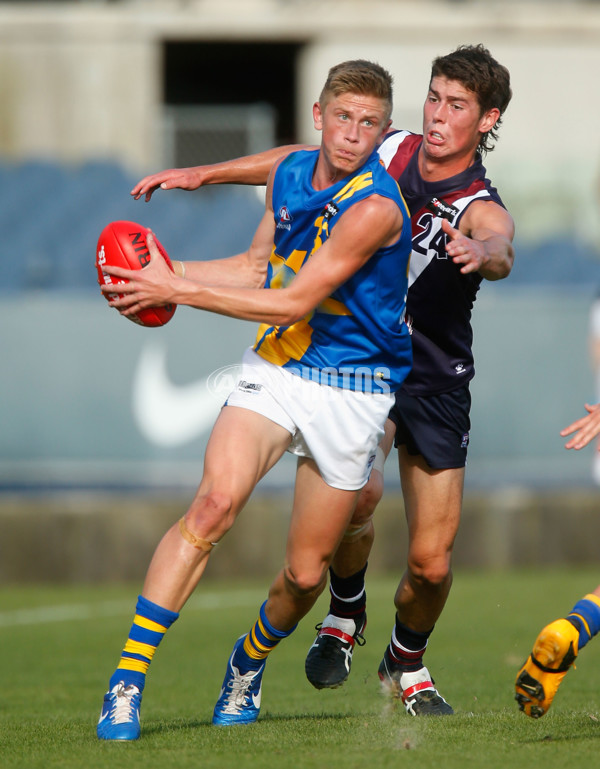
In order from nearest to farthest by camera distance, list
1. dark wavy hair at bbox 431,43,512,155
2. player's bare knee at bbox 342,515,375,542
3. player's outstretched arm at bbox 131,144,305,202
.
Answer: dark wavy hair at bbox 431,43,512,155, player's outstretched arm at bbox 131,144,305,202, player's bare knee at bbox 342,515,375,542

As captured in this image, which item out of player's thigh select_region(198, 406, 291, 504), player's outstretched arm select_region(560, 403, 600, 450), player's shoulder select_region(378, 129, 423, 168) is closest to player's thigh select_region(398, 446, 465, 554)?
player's thigh select_region(198, 406, 291, 504)

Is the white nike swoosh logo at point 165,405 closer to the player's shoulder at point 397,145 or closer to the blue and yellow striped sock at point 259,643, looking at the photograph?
the player's shoulder at point 397,145

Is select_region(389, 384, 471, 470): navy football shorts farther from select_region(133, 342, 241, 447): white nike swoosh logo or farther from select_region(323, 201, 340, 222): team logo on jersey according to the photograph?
select_region(133, 342, 241, 447): white nike swoosh logo

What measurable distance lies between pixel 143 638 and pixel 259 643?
2.18 ft

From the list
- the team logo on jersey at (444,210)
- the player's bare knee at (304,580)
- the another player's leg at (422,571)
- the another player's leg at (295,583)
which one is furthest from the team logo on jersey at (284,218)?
the player's bare knee at (304,580)

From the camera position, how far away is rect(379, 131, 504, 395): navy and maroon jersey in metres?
5.38

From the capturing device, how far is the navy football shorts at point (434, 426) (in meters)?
5.59

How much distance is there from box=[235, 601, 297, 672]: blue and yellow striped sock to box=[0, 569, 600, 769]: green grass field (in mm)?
258

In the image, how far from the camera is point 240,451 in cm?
480

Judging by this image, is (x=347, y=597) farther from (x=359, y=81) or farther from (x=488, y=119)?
(x=359, y=81)

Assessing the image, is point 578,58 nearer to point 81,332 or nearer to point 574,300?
point 574,300

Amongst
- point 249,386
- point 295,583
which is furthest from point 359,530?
point 249,386

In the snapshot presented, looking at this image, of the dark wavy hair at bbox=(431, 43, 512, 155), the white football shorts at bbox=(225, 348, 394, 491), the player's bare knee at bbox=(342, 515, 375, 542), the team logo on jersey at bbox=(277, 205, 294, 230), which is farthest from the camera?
the player's bare knee at bbox=(342, 515, 375, 542)

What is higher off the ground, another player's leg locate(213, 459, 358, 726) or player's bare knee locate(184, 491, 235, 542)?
player's bare knee locate(184, 491, 235, 542)
